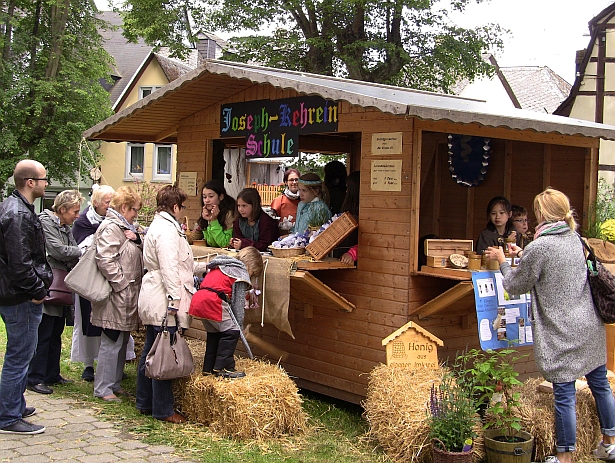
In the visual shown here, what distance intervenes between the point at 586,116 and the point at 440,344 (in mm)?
13943

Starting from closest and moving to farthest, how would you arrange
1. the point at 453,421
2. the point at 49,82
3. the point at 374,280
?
1. the point at 453,421
2. the point at 374,280
3. the point at 49,82

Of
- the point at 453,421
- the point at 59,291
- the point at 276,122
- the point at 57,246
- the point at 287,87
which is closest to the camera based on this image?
the point at 453,421

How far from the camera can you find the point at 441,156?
8992 millimetres

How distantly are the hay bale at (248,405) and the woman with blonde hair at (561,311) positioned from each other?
1.92 metres

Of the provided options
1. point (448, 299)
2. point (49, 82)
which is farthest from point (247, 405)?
point (49, 82)

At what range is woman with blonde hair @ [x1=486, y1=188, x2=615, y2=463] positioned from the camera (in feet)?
16.4

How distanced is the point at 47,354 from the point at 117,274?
128cm

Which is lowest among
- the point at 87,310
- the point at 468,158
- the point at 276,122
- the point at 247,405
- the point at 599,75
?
the point at 247,405

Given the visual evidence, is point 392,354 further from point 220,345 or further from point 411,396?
point 220,345

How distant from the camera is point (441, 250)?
19.6ft

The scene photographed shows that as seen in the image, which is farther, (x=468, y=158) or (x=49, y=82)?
(x=49, y=82)

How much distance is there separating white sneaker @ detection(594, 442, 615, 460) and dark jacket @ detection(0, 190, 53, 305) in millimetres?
4239

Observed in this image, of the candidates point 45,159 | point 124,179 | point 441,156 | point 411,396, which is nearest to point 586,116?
point 441,156

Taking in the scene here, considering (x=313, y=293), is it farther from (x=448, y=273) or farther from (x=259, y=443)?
(x=259, y=443)
